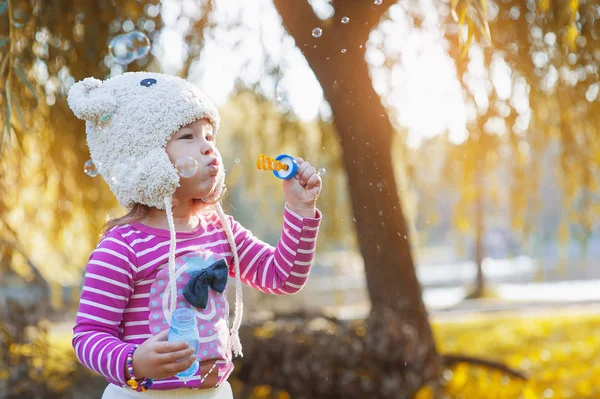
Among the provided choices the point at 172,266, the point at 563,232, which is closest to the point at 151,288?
the point at 172,266

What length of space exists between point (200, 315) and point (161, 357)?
0.22 metres

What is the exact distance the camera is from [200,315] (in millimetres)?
1574

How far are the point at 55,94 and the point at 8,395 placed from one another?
67.1 inches

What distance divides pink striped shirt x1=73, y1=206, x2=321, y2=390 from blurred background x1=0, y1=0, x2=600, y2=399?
3.04ft

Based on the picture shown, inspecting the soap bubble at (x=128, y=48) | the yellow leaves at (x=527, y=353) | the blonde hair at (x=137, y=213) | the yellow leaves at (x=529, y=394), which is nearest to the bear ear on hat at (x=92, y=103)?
the blonde hair at (x=137, y=213)

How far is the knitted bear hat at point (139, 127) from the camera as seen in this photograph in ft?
5.21

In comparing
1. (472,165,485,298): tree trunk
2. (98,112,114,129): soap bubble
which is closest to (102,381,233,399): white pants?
(98,112,114,129): soap bubble

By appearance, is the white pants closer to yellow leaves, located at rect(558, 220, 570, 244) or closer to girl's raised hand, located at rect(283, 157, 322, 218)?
girl's raised hand, located at rect(283, 157, 322, 218)

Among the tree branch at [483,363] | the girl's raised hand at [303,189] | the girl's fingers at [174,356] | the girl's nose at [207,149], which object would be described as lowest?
the tree branch at [483,363]

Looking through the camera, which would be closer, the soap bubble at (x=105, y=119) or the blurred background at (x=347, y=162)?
the soap bubble at (x=105, y=119)

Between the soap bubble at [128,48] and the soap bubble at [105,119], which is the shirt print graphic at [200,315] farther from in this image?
the soap bubble at [128,48]

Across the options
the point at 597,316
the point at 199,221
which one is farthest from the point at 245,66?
the point at 597,316

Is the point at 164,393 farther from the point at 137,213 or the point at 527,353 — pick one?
the point at 527,353

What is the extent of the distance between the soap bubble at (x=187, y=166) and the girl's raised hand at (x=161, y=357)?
347 mm
